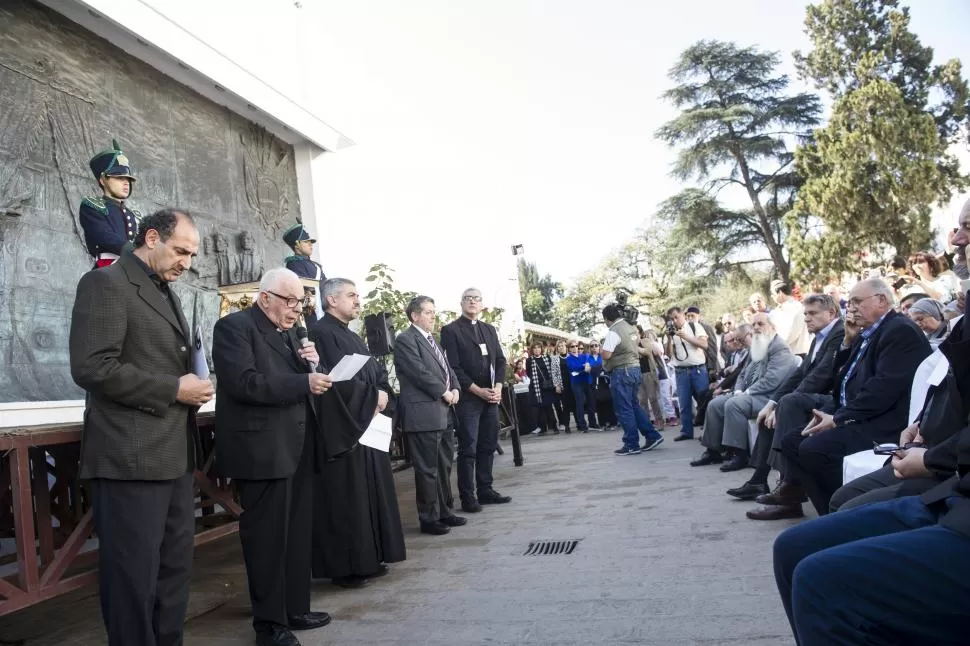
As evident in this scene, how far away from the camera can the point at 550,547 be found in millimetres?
4609

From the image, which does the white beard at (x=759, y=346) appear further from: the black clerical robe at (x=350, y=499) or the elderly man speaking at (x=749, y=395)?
the black clerical robe at (x=350, y=499)

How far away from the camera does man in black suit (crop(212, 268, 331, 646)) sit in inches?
130

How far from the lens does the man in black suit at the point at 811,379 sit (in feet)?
16.2

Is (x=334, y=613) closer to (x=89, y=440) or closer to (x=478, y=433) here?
(x=89, y=440)

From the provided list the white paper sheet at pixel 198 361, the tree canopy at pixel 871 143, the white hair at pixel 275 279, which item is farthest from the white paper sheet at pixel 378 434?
the tree canopy at pixel 871 143

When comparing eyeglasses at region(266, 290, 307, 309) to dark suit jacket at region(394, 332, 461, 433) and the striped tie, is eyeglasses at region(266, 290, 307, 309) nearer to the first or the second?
dark suit jacket at region(394, 332, 461, 433)

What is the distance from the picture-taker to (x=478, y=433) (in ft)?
21.5

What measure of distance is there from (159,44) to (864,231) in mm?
23021

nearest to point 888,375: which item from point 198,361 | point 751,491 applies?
point 751,491

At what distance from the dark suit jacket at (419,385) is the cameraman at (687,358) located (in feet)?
14.6

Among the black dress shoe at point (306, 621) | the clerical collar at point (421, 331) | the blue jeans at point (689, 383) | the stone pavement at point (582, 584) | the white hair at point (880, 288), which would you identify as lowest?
the stone pavement at point (582, 584)

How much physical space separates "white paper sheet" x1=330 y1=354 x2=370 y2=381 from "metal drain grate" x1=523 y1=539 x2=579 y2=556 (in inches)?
70.4

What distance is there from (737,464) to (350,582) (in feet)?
13.7

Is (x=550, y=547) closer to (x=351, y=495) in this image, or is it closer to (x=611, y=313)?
(x=351, y=495)
